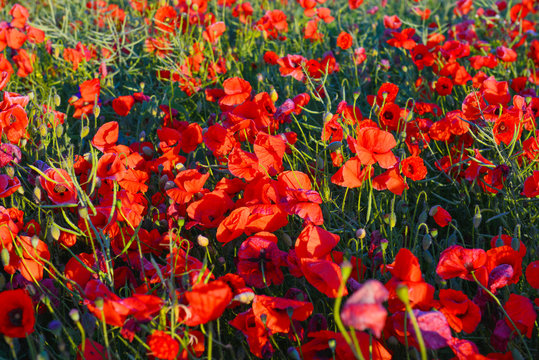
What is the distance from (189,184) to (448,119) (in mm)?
968

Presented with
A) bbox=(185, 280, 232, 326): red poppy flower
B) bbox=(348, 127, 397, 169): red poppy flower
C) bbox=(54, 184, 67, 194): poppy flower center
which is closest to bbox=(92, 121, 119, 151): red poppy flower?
bbox=(54, 184, 67, 194): poppy flower center

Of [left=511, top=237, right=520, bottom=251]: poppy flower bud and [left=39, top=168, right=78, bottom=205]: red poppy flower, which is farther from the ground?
[left=39, top=168, right=78, bottom=205]: red poppy flower

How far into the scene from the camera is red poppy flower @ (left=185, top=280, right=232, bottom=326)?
3.12 feet

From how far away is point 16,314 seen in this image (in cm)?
119

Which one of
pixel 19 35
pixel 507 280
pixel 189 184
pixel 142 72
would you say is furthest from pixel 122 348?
pixel 142 72

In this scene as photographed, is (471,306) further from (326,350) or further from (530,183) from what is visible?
(530,183)

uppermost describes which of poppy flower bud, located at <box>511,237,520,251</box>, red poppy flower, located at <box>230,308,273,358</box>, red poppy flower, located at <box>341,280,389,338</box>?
red poppy flower, located at <box>341,280,389,338</box>

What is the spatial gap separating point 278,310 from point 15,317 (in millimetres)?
630

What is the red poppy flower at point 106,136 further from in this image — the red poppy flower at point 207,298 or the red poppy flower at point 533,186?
the red poppy flower at point 533,186

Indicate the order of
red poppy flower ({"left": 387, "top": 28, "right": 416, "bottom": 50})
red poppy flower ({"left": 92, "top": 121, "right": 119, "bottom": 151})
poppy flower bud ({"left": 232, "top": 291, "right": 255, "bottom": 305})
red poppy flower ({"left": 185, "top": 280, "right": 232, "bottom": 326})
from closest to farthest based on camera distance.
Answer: red poppy flower ({"left": 185, "top": 280, "right": 232, "bottom": 326}) < poppy flower bud ({"left": 232, "top": 291, "right": 255, "bottom": 305}) < red poppy flower ({"left": 92, "top": 121, "right": 119, "bottom": 151}) < red poppy flower ({"left": 387, "top": 28, "right": 416, "bottom": 50})

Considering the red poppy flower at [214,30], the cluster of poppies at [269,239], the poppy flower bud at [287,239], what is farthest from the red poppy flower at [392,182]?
the red poppy flower at [214,30]

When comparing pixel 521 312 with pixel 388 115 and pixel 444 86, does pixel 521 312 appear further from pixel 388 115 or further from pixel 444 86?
pixel 444 86

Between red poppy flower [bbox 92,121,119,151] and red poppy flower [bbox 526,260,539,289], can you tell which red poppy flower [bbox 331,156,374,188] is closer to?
red poppy flower [bbox 526,260,539,289]

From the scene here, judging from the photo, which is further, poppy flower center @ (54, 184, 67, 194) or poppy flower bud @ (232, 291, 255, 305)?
poppy flower center @ (54, 184, 67, 194)
